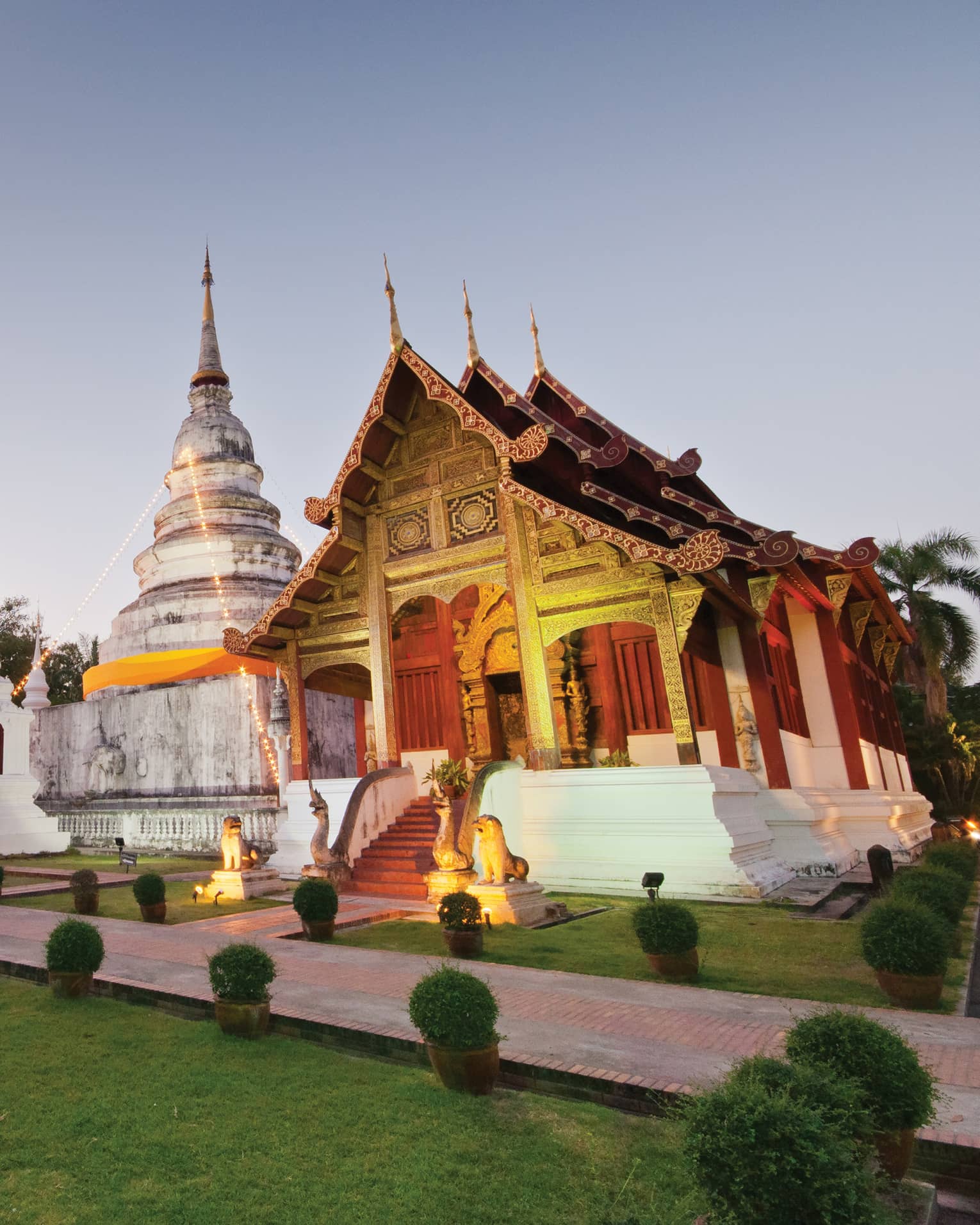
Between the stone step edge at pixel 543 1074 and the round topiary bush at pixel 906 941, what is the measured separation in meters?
2.27

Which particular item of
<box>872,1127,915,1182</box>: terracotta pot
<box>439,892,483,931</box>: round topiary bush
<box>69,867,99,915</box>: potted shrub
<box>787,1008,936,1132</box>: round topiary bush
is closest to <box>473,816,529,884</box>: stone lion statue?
<box>439,892,483,931</box>: round topiary bush

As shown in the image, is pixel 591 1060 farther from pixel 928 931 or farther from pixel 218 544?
pixel 218 544

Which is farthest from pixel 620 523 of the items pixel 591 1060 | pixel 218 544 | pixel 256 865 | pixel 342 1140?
pixel 218 544

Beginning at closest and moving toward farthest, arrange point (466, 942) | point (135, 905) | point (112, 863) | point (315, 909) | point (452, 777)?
point (466, 942), point (315, 909), point (135, 905), point (452, 777), point (112, 863)

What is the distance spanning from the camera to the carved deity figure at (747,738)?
12.3m

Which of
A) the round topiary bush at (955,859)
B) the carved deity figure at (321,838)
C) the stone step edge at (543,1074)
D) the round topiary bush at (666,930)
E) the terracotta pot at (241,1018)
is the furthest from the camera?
the carved deity figure at (321,838)

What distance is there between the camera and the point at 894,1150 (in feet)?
9.42

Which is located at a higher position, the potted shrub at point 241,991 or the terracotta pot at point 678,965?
the potted shrub at point 241,991

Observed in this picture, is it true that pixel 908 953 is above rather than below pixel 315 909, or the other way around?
below

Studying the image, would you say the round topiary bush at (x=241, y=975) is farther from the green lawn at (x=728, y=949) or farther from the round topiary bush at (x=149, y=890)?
the round topiary bush at (x=149, y=890)

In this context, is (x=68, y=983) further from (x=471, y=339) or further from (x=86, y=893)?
(x=471, y=339)

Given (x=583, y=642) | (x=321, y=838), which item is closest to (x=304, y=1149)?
(x=321, y=838)

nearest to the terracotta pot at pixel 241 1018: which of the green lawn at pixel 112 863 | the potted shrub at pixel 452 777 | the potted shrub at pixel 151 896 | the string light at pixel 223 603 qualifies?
the potted shrub at pixel 151 896

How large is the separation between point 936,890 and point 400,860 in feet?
24.7
